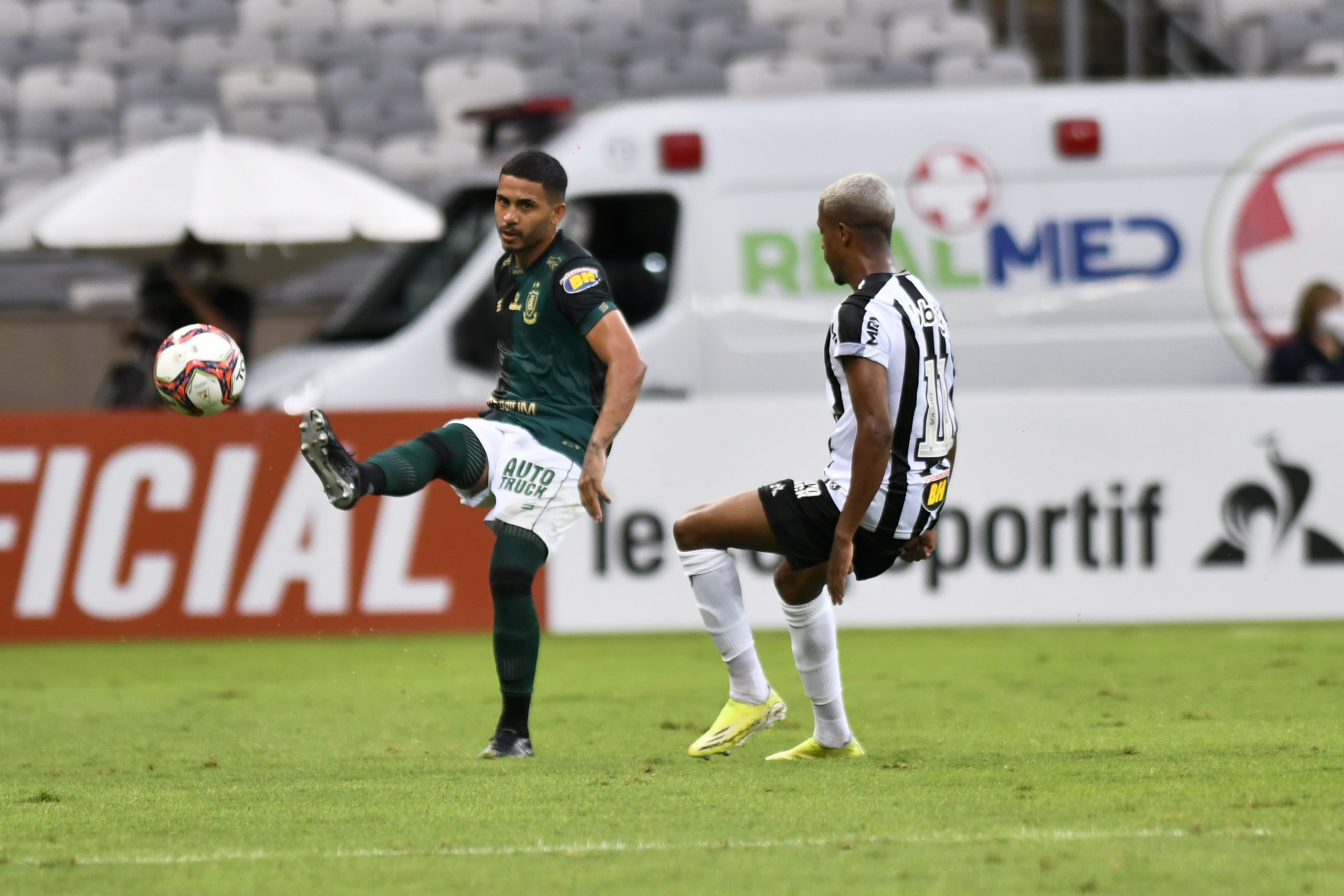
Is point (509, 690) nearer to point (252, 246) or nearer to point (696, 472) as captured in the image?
point (696, 472)

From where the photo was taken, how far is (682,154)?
11750 mm

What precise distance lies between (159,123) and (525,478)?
11161 millimetres

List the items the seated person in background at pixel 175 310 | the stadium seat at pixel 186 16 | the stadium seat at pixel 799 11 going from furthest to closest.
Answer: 1. the stadium seat at pixel 186 16
2. the stadium seat at pixel 799 11
3. the seated person in background at pixel 175 310

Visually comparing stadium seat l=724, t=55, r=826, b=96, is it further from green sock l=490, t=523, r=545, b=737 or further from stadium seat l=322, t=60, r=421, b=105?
green sock l=490, t=523, r=545, b=737

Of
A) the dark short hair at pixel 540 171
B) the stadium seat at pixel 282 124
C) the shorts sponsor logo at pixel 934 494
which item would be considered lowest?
the shorts sponsor logo at pixel 934 494

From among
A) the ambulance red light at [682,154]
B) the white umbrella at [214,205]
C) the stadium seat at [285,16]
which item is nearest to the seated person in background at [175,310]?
the white umbrella at [214,205]

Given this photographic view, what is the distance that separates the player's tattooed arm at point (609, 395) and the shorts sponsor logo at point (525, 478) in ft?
0.46

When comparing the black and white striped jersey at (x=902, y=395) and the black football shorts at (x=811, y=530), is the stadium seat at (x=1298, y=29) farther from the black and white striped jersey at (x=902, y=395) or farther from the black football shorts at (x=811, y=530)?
the black football shorts at (x=811, y=530)

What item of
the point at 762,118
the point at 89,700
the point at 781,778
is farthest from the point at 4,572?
the point at 781,778

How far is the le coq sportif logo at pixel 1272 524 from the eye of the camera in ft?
34.0

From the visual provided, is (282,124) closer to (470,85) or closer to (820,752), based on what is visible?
(470,85)

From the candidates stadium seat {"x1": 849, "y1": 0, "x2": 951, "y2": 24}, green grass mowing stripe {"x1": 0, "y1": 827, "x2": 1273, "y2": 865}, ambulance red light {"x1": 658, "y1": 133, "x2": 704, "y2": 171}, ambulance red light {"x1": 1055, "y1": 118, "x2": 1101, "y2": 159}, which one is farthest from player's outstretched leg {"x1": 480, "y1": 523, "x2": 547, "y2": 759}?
stadium seat {"x1": 849, "y1": 0, "x2": 951, "y2": 24}

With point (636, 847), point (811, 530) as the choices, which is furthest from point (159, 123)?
point (636, 847)

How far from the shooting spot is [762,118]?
467 inches
